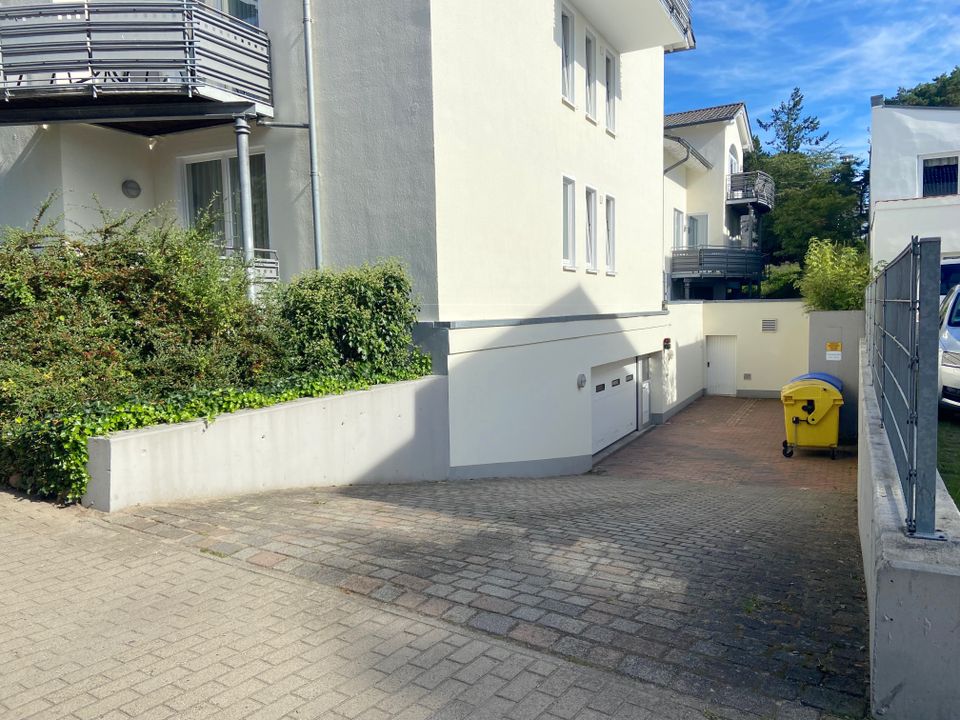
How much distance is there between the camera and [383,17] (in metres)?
9.73

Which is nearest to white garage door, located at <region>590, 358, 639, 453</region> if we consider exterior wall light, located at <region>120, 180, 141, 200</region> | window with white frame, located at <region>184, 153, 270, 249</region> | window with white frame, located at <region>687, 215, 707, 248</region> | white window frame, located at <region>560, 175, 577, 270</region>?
Result: white window frame, located at <region>560, 175, 577, 270</region>

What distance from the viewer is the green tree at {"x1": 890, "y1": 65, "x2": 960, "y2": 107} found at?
34.5m

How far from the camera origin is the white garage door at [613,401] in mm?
14828

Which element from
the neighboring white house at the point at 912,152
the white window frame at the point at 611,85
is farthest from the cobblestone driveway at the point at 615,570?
the neighboring white house at the point at 912,152

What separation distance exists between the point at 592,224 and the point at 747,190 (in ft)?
51.3

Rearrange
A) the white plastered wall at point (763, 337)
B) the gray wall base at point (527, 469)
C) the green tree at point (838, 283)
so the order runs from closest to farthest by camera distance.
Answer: the gray wall base at point (527, 469) → the green tree at point (838, 283) → the white plastered wall at point (763, 337)

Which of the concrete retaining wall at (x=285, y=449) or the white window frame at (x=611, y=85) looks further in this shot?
the white window frame at (x=611, y=85)

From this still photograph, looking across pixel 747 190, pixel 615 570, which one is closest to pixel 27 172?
pixel 615 570

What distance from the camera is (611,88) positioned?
1588cm

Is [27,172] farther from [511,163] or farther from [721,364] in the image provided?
[721,364]

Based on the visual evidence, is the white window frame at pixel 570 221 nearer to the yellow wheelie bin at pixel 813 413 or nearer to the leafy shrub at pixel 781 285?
the yellow wheelie bin at pixel 813 413

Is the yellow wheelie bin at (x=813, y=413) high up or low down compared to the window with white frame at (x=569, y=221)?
down

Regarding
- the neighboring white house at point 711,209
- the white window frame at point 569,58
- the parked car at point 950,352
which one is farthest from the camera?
the neighboring white house at point 711,209

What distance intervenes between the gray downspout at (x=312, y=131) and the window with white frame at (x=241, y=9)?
4.25 ft
